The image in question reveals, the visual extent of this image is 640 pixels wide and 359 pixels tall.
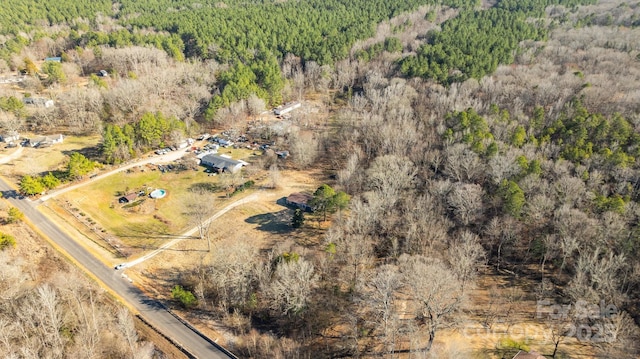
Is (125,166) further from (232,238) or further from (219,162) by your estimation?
(232,238)

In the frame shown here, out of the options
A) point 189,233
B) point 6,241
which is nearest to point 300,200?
point 189,233

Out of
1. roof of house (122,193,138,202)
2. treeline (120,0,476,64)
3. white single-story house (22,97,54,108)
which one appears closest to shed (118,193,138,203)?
roof of house (122,193,138,202)

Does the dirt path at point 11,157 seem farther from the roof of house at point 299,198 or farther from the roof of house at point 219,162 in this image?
the roof of house at point 299,198

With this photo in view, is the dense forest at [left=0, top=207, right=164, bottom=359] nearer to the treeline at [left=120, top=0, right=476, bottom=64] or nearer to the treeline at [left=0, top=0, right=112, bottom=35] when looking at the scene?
the treeline at [left=120, top=0, right=476, bottom=64]

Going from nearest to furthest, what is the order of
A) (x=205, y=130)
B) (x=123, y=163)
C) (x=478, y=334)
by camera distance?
(x=478, y=334), (x=123, y=163), (x=205, y=130)

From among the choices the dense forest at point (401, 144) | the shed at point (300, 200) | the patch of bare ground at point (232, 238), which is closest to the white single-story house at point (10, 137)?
the dense forest at point (401, 144)

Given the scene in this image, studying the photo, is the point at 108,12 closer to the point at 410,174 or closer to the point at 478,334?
the point at 410,174

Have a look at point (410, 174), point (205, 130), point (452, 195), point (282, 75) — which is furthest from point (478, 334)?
point (282, 75)
